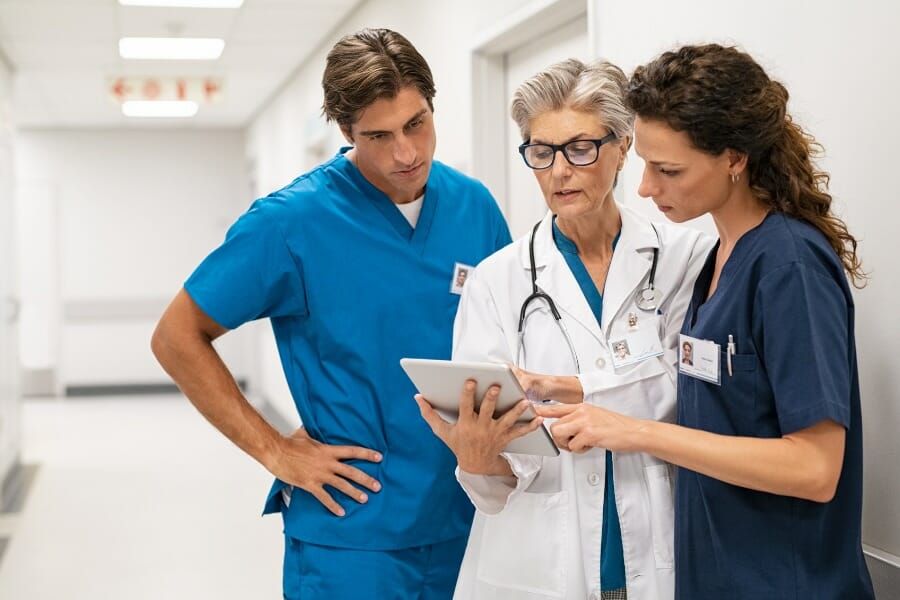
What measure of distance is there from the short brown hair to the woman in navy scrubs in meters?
0.51

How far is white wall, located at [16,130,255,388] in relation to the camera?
1101 centimetres

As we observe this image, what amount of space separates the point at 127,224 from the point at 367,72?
33.2ft

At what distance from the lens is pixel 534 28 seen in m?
3.41

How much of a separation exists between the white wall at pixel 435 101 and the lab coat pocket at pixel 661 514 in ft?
3.22

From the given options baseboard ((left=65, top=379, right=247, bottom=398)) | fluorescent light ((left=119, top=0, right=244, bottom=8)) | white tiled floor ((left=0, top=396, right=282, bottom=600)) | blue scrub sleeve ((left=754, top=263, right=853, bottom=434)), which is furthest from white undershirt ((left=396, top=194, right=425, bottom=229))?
baseboard ((left=65, top=379, right=247, bottom=398))

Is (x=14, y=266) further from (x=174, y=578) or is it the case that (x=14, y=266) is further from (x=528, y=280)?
(x=528, y=280)

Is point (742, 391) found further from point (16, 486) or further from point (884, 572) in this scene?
point (16, 486)

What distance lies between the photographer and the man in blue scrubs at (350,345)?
71.4 inches

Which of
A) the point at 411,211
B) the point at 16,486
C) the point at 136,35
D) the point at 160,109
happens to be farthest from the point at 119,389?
the point at 411,211

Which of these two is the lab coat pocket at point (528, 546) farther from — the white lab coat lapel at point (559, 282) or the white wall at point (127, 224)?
the white wall at point (127, 224)

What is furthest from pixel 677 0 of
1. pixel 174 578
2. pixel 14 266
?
pixel 14 266

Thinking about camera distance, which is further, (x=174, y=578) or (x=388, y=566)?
(x=174, y=578)

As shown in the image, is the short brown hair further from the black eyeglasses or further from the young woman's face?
the young woman's face

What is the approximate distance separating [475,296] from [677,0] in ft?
3.57
